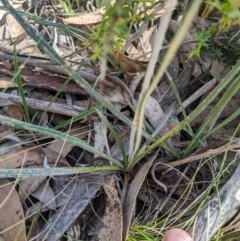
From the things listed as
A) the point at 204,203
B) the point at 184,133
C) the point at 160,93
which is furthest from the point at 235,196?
the point at 160,93

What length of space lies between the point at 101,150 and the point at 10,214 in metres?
0.24

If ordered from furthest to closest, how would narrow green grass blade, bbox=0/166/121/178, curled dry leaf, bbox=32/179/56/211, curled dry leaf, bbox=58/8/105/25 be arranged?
1. curled dry leaf, bbox=58/8/105/25
2. curled dry leaf, bbox=32/179/56/211
3. narrow green grass blade, bbox=0/166/121/178

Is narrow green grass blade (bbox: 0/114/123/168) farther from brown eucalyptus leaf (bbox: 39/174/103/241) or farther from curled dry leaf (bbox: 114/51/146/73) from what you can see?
curled dry leaf (bbox: 114/51/146/73)

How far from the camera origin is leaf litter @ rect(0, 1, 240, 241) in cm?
82

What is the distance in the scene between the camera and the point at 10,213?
82 cm

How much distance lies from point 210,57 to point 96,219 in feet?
1.44

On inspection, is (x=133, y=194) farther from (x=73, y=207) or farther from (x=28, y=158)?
(x=28, y=158)

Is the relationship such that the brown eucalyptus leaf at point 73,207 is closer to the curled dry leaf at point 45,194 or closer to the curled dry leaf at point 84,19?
the curled dry leaf at point 45,194

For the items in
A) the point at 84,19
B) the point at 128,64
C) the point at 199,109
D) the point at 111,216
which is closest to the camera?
the point at 199,109

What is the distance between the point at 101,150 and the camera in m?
0.87

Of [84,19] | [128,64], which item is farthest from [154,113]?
[84,19]

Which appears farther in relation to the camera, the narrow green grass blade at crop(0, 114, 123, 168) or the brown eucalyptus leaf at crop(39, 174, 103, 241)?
the brown eucalyptus leaf at crop(39, 174, 103, 241)

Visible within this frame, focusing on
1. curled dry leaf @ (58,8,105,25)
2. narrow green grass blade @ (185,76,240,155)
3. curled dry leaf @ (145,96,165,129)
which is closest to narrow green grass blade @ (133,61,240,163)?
narrow green grass blade @ (185,76,240,155)

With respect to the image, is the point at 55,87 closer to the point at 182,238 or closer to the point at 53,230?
the point at 53,230
